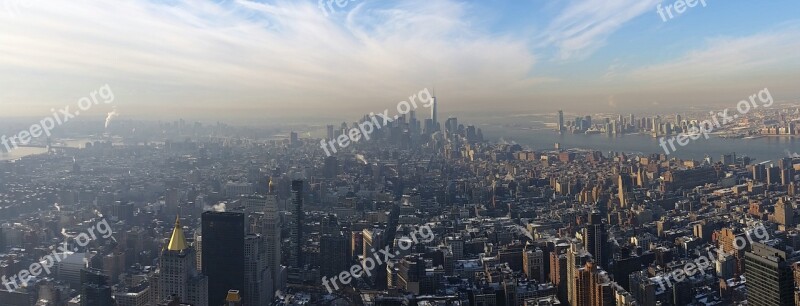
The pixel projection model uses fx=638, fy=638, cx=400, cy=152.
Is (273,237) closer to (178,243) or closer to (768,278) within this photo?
(178,243)

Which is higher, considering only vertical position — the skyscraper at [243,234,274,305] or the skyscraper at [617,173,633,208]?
the skyscraper at [617,173,633,208]

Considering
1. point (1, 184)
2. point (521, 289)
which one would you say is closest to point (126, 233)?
point (1, 184)

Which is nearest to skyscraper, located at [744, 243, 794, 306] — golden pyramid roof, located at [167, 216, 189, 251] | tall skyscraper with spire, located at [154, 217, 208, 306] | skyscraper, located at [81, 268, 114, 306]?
tall skyscraper with spire, located at [154, 217, 208, 306]

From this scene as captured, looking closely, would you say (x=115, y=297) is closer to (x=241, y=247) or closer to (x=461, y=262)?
(x=241, y=247)

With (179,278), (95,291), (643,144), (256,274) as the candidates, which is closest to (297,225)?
(256,274)

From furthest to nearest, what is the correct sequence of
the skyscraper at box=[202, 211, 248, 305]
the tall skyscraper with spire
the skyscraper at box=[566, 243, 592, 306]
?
the skyscraper at box=[202, 211, 248, 305] → the skyscraper at box=[566, 243, 592, 306] → the tall skyscraper with spire

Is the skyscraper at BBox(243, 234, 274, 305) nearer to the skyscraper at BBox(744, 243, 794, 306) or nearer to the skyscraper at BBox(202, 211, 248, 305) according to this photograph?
the skyscraper at BBox(202, 211, 248, 305)
